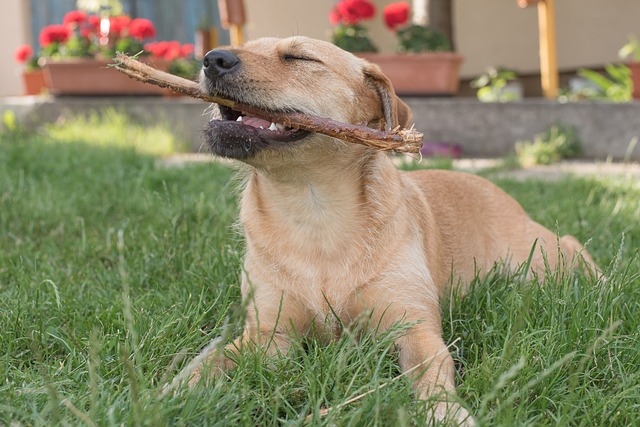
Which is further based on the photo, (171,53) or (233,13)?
(171,53)

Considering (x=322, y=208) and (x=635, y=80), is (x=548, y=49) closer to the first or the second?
(x=635, y=80)

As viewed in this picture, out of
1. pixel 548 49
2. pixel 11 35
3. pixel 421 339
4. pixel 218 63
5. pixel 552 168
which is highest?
pixel 11 35

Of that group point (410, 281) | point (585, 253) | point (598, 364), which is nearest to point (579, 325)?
point (598, 364)

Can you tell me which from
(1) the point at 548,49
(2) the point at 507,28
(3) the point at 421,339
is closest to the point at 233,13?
(1) the point at 548,49

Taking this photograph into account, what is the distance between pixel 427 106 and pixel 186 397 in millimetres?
6781

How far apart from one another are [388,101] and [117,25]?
25.7 feet

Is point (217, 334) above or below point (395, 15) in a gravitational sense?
below

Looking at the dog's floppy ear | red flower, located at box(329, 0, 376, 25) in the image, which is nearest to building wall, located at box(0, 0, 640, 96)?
red flower, located at box(329, 0, 376, 25)

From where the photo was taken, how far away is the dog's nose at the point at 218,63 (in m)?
2.66

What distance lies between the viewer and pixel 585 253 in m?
3.72

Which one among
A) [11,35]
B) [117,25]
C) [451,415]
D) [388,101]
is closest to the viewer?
[451,415]

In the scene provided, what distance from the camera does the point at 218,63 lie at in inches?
105

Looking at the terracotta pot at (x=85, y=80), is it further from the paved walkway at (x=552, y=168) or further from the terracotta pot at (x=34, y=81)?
the paved walkway at (x=552, y=168)

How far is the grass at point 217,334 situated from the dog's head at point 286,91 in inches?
25.0
